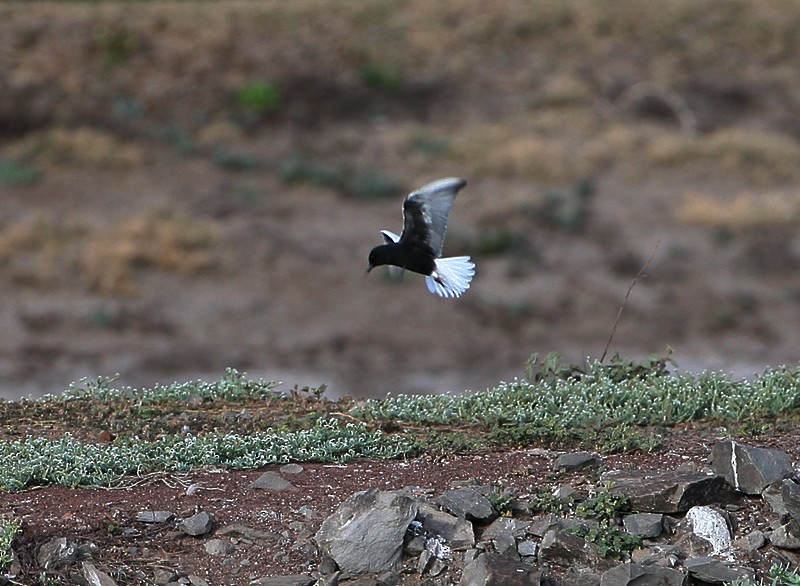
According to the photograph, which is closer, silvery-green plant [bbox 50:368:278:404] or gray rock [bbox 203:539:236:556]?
gray rock [bbox 203:539:236:556]

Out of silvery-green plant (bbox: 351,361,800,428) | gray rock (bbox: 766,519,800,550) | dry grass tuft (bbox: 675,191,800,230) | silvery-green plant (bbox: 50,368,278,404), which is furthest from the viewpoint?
dry grass tuft (bbox: 675,191,800,230)

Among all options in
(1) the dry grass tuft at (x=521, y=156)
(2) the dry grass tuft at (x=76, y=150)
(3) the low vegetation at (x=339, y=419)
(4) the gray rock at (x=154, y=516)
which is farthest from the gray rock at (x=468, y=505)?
(2) the dry grass tuft at (x=76, y=150)

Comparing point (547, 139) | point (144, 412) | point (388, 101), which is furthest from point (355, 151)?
point (144, 412)

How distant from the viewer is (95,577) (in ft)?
17.1

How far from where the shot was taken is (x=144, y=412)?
7.20 m

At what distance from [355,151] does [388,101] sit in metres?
2.01

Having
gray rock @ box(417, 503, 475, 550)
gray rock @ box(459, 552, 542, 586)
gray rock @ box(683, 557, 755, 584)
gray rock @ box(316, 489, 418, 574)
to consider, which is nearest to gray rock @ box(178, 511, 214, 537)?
gray rock @ box(316, 489, 418, 574)

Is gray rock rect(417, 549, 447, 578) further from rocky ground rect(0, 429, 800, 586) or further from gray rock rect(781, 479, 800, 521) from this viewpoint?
gray rock rect(781, 479, 800, 521)

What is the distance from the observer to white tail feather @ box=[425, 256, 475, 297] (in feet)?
22.7

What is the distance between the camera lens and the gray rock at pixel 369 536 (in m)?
5.32

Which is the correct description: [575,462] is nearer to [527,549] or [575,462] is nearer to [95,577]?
[527,549]

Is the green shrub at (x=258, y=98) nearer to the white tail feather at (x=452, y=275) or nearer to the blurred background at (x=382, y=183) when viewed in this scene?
the blurred background at (x=382, y=183)

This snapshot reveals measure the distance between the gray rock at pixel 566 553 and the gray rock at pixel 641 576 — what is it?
0.19 metres

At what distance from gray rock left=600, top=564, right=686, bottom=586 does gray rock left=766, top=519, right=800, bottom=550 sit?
0.53m
